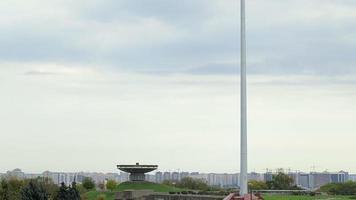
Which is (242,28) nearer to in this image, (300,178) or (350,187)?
(350,187)

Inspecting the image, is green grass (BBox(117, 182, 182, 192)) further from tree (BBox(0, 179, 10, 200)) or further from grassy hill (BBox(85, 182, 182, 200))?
tree (BBox(0, 179, 10, 200))

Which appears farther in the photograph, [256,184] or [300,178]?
[300,178]

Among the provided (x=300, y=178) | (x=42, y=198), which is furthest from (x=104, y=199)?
(x=300, y=178)

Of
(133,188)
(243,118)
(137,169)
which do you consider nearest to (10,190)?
(133,188)

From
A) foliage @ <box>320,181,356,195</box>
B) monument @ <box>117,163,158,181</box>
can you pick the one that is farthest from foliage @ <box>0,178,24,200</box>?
foliage @ <box>320,181,356,195</box>

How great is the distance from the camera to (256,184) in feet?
309

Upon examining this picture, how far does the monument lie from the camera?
84.9 metres

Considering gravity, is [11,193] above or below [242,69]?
below

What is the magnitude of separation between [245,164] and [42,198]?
13249 mm

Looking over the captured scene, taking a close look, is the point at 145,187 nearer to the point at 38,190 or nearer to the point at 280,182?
the point at 280,182

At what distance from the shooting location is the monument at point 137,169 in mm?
84875

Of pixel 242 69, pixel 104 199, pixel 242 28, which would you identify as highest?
pixel 242 28

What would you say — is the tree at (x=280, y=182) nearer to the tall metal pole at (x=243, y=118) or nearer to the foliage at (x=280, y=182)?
the foliage at (x=280, y=182)

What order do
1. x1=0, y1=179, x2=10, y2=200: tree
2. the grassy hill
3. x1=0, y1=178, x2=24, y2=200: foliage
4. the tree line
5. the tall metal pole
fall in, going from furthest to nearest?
1. the grassy hill
2. x1=0, y1=179, x2=10, y2=200: tree
3. x1=0, y1=178, x2=24, y2=200: foliage
4. the tree line
5. the tall metal pole
